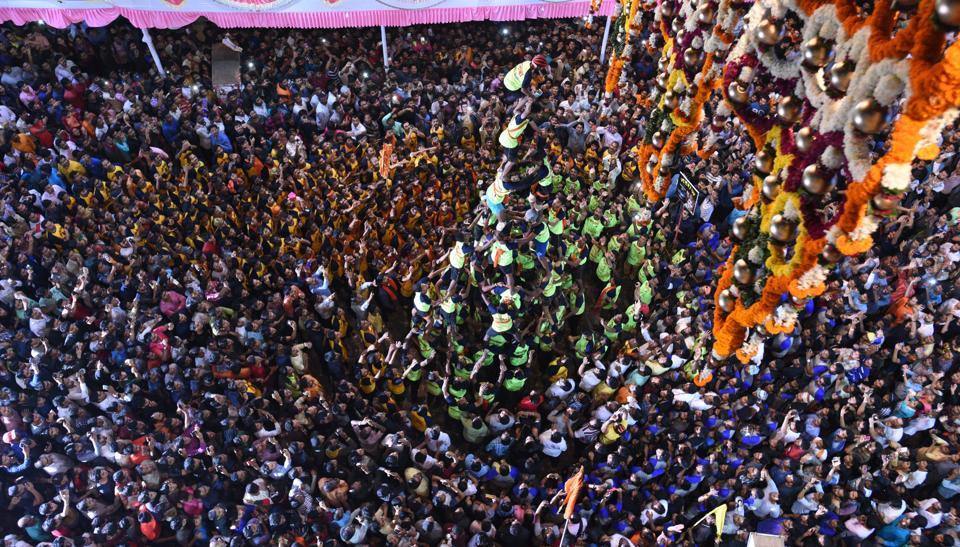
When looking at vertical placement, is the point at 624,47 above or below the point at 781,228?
above

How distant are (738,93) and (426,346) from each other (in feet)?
12.8

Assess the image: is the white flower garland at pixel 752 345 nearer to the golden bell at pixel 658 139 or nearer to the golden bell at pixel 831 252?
the golden bell at pixel 831 252

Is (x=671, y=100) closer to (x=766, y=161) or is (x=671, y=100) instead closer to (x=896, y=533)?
(x=766, y=161)

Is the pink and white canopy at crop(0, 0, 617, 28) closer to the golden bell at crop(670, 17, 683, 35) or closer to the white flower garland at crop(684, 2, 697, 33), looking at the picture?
the golden bell at crop(670, 17, 683, 35)

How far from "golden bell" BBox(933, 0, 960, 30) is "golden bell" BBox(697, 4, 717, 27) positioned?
6.60ft

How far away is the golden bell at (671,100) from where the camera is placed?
5449 mm

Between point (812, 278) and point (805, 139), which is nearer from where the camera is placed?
point (805, 139)

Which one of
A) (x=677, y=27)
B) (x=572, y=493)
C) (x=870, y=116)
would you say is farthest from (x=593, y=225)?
(x=870, y=116)

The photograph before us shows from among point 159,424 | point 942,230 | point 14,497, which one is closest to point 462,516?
point 159,424

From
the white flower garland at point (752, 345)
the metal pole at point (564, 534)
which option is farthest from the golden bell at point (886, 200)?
the metal pole at point (564, 534)

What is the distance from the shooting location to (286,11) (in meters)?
10.4

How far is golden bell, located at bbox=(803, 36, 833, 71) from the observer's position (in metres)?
3.64

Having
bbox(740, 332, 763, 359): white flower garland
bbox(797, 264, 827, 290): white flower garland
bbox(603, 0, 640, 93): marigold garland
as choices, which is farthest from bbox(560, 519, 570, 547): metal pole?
bbox(603, 0, 640, 93): marigold garland

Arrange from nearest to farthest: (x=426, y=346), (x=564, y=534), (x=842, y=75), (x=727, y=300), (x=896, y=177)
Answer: (x=896, y=177) → (x=842, y=75) → (x=727, y=300) → (x=564, y=534) → (x=426, y=346)
